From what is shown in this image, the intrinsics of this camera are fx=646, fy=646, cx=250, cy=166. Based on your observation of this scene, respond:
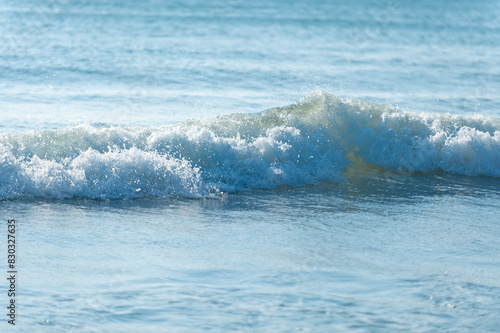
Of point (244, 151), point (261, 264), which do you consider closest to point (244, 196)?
point (244, 151)

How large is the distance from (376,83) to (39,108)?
9835mm

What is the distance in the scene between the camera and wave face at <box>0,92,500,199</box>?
30.8 ft

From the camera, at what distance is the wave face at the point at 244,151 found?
9375mm

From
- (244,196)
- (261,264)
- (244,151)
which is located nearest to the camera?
(261,264)

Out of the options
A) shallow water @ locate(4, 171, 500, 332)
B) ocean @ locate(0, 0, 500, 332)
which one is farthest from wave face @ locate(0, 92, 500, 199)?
shallow water @ locate(4, 171, 500, 332)

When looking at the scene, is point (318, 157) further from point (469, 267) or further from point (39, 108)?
point (39, 108)

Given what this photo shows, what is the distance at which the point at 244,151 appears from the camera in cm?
1065

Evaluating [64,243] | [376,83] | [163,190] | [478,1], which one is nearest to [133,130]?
[163,190]

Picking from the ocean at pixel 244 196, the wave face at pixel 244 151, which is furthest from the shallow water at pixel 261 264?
the wave face at pixel 244 151

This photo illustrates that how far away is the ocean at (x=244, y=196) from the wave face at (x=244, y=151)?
1.2 inches

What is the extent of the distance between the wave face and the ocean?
0.10ft

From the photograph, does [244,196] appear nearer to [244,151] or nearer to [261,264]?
[244,151]

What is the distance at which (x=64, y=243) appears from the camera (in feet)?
23.2

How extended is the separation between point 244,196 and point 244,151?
129cm
